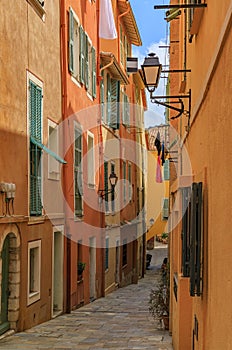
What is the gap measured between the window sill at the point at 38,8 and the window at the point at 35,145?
1.55 meters

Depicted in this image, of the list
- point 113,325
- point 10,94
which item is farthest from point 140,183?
point 10,94

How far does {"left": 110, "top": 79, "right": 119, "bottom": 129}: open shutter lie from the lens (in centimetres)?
2376

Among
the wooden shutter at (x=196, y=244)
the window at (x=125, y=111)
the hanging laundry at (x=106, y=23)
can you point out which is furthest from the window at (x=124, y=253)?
the wooden shutter at (x=196, y=244)

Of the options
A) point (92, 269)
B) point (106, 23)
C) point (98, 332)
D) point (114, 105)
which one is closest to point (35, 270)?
point (98, 332)

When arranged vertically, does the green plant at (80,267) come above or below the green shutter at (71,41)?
below

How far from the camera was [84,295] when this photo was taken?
18.5 meters

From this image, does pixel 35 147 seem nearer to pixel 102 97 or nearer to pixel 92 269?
pixel 92 269

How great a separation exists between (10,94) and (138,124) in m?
24.1

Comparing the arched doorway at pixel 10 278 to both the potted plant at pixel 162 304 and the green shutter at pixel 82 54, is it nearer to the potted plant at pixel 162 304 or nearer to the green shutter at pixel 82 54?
the potted plant at pixel 162 304

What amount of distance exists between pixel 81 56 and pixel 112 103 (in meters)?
6.15

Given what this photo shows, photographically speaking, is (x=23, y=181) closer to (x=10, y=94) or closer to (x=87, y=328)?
(x=10, y=94)

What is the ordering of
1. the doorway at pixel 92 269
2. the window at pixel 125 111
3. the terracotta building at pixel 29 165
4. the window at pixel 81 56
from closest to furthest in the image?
the terracotta building at pixel 29 165
the window at pixel 81 56
the doorway at pixel 92 269
the window at pixel 125 111

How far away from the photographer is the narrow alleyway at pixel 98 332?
10625 millimetres

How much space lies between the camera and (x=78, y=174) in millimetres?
17609
